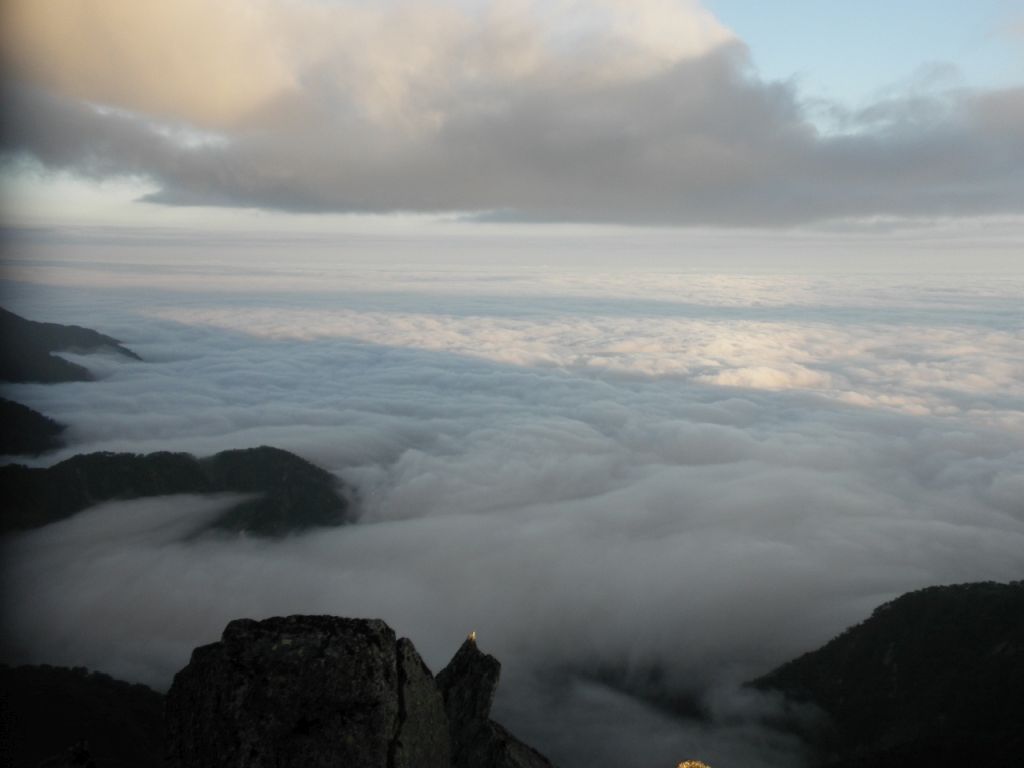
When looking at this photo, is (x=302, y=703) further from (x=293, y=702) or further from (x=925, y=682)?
(x=925, y=682)

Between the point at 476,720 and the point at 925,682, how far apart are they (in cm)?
11767

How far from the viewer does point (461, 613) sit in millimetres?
186125

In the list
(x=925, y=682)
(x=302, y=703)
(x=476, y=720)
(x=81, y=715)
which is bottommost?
(x=925, y=682)

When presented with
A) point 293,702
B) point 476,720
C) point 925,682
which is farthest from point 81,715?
point 925,682

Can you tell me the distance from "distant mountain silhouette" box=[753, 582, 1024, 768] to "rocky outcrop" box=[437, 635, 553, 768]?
88.4 metres

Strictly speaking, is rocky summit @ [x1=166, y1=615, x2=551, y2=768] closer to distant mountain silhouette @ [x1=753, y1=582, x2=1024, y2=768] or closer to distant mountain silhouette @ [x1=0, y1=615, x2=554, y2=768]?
distant mountain silhouette @ [x1=0, y1=615, x2=554, y2=768]

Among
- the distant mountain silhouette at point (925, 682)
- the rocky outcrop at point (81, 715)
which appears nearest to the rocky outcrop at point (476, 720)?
the rocky outcrop at point (81, 715)

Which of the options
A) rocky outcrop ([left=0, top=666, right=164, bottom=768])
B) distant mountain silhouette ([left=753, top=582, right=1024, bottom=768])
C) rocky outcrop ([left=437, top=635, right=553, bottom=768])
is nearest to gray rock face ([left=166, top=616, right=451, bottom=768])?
rocky outcrop ([left=437, top=635, right=553, bottom=768])

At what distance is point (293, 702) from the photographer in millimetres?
23062

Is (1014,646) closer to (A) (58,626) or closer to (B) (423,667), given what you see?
(B) (423,667)

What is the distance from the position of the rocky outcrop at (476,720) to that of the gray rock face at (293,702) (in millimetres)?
10383

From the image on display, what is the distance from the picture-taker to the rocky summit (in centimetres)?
2264

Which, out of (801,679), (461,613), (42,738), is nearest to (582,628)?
(461,613)

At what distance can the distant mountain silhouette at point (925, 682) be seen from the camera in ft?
331
